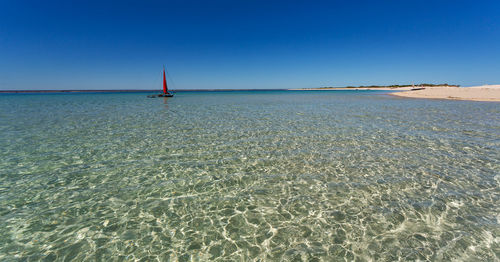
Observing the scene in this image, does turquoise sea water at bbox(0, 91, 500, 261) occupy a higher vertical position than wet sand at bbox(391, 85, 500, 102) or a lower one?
lower

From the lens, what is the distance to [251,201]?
20.7 feet

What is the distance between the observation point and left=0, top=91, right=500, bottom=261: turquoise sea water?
14.8 feet

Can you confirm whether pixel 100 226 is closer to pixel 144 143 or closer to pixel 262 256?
pixel 262 256

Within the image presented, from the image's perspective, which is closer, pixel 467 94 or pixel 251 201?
pixel 251 201

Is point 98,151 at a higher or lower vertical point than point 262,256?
higher

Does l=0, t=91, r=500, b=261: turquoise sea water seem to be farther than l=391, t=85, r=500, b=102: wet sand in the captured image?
No

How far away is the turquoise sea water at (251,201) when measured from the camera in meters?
4.52

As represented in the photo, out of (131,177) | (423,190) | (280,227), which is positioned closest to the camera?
(280,227)

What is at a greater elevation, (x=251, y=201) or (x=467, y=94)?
(x=467, y=94)

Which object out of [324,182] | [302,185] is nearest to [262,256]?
[302,185]

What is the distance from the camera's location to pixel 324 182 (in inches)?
290

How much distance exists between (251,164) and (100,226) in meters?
5.42

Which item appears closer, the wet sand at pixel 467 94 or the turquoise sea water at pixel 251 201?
the turquoise sea water at pixel 251 201

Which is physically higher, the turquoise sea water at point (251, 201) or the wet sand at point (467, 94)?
the wet sand at point (467, 94)
